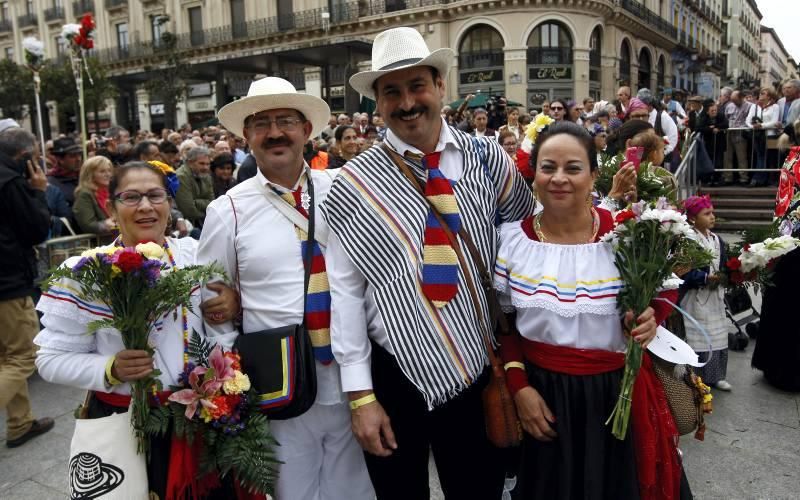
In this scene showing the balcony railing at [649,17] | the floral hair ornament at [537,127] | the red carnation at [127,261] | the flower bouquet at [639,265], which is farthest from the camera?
the balcony railing at [649,17]

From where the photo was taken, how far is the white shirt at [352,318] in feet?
7.19

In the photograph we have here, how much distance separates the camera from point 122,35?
1550 inches

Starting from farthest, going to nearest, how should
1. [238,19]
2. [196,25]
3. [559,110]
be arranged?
[196,25]
[238,19]
[559,110]

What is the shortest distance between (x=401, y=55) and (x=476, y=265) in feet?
2.98

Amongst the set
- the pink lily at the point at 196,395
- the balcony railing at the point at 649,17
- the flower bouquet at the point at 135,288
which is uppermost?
the balcony railing at the point at 649,17

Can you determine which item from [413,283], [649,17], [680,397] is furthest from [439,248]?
[649,17]

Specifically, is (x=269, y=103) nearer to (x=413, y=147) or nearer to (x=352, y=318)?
(x=413, y=147)

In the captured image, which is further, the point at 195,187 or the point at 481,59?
the point at 481,59

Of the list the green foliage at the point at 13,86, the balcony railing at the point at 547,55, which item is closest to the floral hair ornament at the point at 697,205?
the balcony railing at the point at 547,55

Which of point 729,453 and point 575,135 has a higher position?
point 575,135

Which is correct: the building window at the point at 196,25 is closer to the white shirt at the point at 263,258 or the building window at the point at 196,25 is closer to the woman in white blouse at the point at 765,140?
the woman in white blouse at the point at 765,140

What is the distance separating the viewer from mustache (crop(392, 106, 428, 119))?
2312 mm

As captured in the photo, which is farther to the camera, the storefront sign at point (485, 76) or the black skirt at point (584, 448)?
the storefront sign at point (485, 76)

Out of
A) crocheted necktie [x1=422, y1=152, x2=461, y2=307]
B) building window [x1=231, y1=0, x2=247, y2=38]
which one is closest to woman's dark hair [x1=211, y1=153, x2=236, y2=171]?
crocheted necktie [x1=422, y1=152, x2=461, y2=307]
